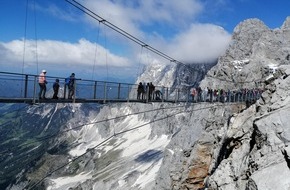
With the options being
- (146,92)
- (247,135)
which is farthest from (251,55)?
(247,135)

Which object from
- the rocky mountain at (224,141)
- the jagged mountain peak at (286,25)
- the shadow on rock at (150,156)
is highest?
the jagged mountain peak at (286,25)

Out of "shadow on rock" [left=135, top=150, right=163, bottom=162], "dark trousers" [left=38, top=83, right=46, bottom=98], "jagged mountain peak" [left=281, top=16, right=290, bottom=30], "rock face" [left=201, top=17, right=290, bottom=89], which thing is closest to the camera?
"dark trousers" [left=38, top=83, right=46, bottom=98]

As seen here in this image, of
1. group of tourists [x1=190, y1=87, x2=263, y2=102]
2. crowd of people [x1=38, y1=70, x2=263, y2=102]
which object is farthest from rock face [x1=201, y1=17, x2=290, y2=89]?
crowd of people [x1=38, y1=70, x2=263, y2=102]

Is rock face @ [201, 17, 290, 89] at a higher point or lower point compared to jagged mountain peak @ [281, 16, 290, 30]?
lower

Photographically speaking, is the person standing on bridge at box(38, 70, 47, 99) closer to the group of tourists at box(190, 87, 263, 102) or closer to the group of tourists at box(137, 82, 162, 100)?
the group of tourists at box(137, 82, 162, 100)

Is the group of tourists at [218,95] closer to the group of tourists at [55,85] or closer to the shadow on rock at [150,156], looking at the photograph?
the group of tourists at [55,85]

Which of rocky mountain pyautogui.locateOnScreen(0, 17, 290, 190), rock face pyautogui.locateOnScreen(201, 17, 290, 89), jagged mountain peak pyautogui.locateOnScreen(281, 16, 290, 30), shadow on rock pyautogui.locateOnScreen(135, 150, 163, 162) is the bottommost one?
shadow on rock pyautogui.locateOnScreen(135, 150, 163, 162)

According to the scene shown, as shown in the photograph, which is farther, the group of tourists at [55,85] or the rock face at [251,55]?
the rock face at [251,55]

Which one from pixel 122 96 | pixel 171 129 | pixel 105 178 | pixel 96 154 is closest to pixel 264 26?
pixel 171 129

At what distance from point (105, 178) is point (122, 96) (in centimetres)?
11678

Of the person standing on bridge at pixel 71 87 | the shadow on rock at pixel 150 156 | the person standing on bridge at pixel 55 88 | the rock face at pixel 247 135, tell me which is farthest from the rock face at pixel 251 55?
the person standing on bridge at pixel 55 88

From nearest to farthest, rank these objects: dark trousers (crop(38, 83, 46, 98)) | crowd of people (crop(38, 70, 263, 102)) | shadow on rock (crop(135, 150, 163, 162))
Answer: dark trousers (crop(38, 83, 46, 98)), crowd of people (crop(38, 70, 263, 102)), shadow on rock (crop(135, 150, 163, 162))

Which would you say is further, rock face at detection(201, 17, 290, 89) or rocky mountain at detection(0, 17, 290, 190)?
rock face at detection(201, 17, 290, 89)

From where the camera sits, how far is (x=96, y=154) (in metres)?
198
